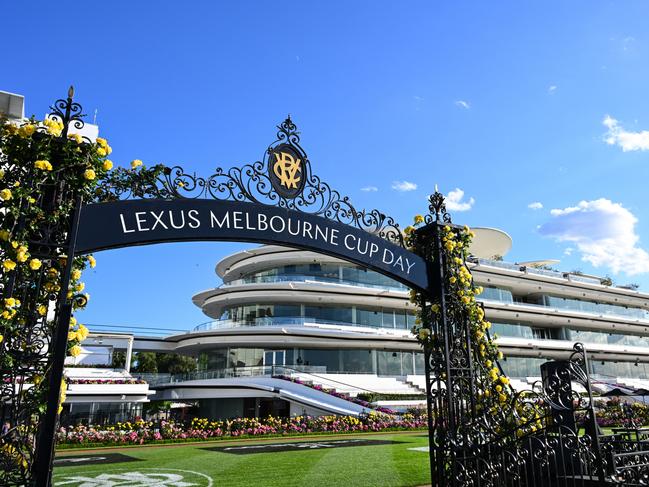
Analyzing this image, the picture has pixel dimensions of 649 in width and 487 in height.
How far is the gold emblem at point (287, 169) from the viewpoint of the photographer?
24.5 feet

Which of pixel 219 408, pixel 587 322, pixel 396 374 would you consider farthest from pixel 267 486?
pixel 587 322

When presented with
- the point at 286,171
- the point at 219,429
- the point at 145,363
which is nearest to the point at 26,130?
the point at 286,171

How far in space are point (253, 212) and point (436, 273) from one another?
3.11 m

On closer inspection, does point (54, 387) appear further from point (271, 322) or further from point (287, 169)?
point (271, 322)

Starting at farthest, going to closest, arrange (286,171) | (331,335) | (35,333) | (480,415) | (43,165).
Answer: (331,335) → (286,171) → (480,415) → (43,165) → (35,333)

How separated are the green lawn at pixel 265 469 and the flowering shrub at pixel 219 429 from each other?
4.19 metres

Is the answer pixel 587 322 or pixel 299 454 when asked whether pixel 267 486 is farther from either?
pixel 587 322

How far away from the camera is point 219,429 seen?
2273 cm

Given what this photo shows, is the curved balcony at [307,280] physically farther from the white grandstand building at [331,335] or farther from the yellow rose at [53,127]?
the yellow rose at [53,127]

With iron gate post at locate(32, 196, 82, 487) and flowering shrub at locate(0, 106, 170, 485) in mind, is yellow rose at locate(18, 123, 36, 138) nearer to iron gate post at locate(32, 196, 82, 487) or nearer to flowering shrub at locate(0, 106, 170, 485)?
flowering shrub at locate(0, 106, 170, 485)

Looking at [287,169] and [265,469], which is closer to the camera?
[287,169]

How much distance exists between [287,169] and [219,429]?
18.3m

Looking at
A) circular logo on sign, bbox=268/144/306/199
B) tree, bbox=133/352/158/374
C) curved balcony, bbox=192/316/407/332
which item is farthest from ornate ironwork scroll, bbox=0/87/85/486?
tree, bbox=133/352/158/374

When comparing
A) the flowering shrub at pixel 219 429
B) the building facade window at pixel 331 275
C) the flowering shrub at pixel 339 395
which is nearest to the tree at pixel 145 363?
the building facade window at pixel 331 275
